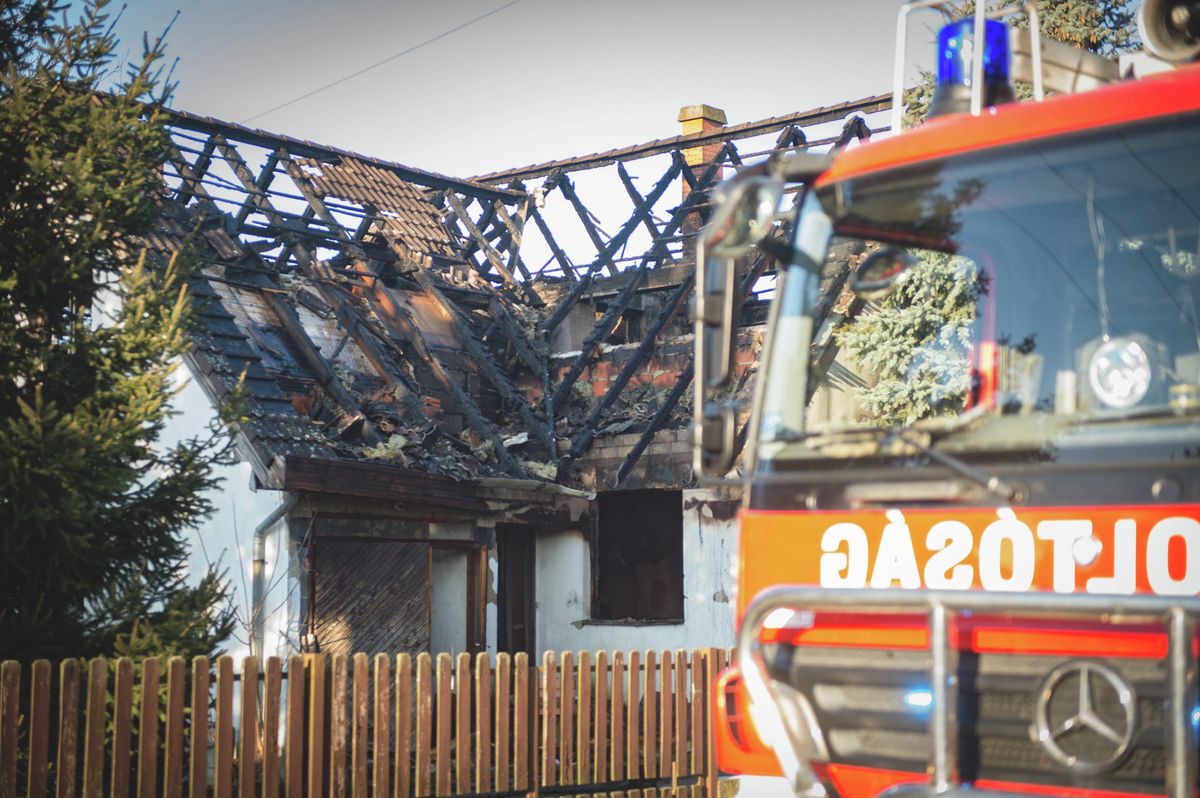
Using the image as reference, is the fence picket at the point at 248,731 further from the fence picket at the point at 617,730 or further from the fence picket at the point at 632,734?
the fence picket at the point at 632,734

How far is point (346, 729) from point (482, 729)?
0.89m

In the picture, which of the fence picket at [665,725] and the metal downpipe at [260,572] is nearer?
Result: the fence picket at [665,725]

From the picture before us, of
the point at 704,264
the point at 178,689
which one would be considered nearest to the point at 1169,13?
the point at 704,264

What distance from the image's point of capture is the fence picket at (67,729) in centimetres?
748

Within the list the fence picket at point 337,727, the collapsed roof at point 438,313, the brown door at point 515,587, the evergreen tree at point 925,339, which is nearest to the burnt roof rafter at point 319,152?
the collapsed roof at point 438,313

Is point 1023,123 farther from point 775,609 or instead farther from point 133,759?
point 133,759

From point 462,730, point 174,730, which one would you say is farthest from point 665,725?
point 174,730

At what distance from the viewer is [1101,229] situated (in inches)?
184

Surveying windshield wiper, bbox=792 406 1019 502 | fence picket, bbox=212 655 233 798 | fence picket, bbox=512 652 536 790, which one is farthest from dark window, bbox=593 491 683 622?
windshield wiper, bbox=792 406 1019 502

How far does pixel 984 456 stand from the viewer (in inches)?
181

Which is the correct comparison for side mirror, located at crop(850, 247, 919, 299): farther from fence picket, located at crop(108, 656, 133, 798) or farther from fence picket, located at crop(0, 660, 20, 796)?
fence picket, located at crop(0, 660, 20, 796)

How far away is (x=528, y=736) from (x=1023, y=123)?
238 inches

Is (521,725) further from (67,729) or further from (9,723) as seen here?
(9,723)

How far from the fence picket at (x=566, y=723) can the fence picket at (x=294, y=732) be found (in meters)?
1.85
